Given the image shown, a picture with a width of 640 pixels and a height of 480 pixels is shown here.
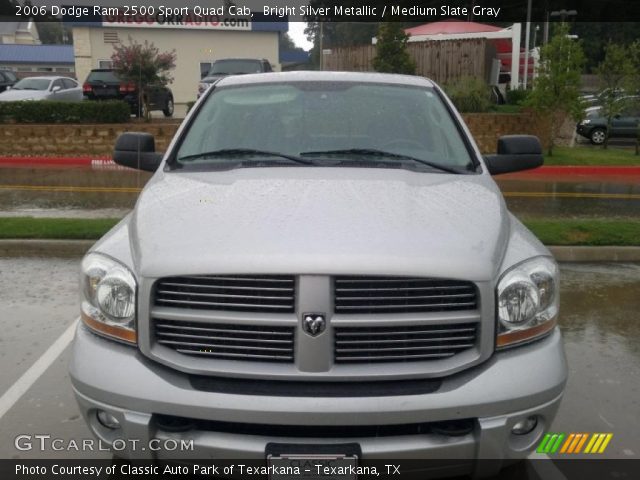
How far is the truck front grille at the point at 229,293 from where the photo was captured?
255 centimetres

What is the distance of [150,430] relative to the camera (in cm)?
253

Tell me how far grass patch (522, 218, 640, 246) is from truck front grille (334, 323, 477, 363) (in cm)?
522

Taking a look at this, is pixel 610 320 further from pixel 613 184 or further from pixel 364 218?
pixel 613 184

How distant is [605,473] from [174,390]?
212 cm

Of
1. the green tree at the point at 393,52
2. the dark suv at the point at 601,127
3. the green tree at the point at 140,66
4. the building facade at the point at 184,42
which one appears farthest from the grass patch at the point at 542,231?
the building facade at the point at 184,42

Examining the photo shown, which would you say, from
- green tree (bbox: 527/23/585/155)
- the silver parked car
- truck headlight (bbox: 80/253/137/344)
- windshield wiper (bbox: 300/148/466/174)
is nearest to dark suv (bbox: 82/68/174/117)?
the silver parked car

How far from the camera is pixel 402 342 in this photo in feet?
8.59

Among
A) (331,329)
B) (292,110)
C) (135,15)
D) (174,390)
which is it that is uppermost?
(135,15)

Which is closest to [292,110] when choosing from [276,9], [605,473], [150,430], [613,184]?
[150,430]

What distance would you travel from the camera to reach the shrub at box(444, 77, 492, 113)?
18109 mm

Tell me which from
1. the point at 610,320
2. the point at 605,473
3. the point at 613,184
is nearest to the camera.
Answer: the point at 605,473

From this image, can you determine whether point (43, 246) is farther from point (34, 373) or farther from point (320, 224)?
point (320, 224)

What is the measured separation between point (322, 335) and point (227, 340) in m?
0.37

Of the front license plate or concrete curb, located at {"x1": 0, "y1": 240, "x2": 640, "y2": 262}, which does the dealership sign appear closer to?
concrete curb, located at {"x1": 0, "y1": 240, "x2": 640, "y2": 262}
